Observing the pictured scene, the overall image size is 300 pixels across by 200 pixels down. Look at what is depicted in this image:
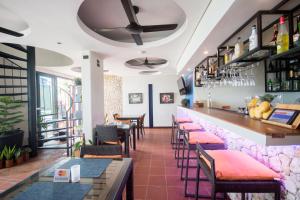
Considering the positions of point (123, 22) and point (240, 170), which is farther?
point (123, 22)

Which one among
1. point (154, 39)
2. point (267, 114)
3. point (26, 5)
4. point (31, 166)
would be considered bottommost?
point (31, 166)

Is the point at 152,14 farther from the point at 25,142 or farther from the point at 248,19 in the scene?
the point at 25,142

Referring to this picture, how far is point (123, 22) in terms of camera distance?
11.3 feet

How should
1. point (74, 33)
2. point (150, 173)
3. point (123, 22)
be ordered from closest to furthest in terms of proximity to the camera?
point (74, 33) → point (150, 173) → point (123, 22)

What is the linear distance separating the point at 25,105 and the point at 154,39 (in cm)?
379

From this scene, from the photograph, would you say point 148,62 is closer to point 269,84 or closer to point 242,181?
point 269,84

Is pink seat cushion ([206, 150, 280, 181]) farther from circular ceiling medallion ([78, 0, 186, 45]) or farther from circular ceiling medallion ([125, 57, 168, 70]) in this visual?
circular ceiling medallion ([125, 57, 168, 70])

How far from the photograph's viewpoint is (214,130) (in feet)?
10.5

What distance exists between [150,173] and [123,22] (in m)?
2.90

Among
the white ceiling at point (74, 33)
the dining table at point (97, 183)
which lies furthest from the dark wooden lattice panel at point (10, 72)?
the dining table at point (97, 183)

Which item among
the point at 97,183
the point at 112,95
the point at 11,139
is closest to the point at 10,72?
the point at 11,139

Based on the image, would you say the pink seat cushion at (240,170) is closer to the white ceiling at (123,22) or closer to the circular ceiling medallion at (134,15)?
the white ceiling at (123,22)

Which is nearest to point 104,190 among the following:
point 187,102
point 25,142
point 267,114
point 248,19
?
point 267,114

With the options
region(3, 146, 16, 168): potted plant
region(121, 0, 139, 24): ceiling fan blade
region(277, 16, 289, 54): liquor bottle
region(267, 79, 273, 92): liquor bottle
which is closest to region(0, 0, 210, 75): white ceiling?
region(121, 0, 139, 24): ceiling fan blade
